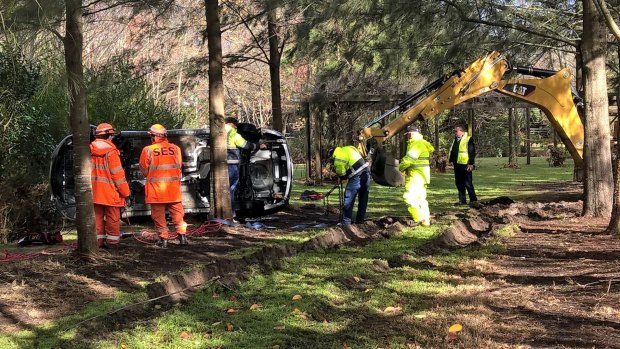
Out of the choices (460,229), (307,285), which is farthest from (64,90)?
(460,229)

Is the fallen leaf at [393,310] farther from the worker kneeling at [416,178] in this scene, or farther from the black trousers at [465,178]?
the black trousers at [465,178]

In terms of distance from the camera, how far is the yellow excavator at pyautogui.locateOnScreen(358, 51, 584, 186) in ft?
43.1

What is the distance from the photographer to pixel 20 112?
1191 centimetres

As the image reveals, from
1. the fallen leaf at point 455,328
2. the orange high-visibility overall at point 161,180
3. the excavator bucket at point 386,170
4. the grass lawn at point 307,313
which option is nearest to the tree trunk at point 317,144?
the excavator bucket at point 386,170

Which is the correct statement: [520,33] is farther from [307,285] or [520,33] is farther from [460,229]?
[307,285]

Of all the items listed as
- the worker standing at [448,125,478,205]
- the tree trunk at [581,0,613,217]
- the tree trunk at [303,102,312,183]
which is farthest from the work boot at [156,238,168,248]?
the tree trunk at [303,102,312,183]

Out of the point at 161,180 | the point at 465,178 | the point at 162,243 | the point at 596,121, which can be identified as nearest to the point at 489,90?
Answer: the point at 465,178

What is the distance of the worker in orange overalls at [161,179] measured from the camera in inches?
368

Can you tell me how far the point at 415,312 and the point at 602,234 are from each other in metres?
5.13

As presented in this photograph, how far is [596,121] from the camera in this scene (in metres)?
11.4

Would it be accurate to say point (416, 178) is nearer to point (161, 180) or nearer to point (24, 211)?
point (161, 180)

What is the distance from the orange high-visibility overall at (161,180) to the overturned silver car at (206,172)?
316 centimetres

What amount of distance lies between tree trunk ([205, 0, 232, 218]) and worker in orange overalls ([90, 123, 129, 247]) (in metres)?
2.44

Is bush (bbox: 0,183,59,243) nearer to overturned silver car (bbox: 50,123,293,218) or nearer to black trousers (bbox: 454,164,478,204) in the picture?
overturned silver car (bbox: 50,123,293,218)
